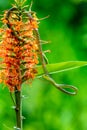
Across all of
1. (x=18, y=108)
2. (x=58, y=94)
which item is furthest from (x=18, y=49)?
(x=58, y=94)

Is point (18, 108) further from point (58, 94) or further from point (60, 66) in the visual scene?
point (58, 94)

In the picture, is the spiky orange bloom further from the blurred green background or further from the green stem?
the blurred green background

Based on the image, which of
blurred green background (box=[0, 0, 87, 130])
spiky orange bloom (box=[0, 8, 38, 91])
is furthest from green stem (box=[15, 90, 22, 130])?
blurred green background (box=[0, 0, 87, 130])

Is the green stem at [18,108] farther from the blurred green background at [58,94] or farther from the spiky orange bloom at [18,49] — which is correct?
the blurred green background at [58,94]

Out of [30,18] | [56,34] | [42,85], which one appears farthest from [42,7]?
[30,18]

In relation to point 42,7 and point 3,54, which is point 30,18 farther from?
point 42,7

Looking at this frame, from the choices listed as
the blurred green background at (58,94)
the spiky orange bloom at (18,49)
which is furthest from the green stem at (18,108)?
the blurred green background at (58,94)

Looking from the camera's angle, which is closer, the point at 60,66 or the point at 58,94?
the point at 60,66
